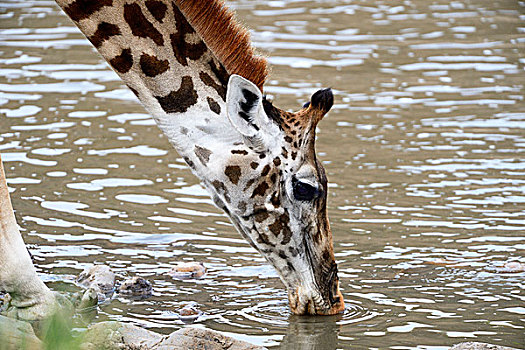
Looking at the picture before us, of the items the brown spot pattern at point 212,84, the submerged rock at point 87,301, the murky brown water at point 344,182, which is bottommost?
the murky brown water at point 344,182

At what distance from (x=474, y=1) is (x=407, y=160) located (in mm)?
7262

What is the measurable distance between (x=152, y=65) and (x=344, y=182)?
3252mm

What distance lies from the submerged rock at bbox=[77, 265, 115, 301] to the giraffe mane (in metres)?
1.50

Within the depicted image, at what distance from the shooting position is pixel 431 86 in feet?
35.2

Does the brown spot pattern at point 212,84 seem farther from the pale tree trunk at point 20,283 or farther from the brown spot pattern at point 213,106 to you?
the pale tree trunk at point 20,283

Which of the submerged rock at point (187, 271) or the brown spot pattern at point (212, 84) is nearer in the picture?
the brown spot pattern at point (212, 84)

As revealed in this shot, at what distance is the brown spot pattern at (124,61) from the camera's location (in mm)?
5176

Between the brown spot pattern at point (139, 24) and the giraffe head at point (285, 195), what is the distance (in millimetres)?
599

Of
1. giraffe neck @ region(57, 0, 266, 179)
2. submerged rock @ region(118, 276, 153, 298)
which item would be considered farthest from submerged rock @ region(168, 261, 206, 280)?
giraffe neck @ region(57, 0, 266, 179)

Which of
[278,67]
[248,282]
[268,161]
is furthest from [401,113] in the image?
[268,161]

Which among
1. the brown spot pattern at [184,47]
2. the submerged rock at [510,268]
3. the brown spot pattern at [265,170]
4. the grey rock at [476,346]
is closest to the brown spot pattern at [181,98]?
the brown spot pattern at [184,47]

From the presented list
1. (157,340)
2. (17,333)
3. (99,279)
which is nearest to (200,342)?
(157,340)

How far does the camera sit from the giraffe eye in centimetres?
521

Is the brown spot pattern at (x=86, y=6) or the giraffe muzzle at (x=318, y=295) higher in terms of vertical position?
the brown spot pattern at (x=86, y=6)
